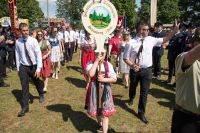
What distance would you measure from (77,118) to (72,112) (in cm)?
47

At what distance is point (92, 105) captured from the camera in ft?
20.7

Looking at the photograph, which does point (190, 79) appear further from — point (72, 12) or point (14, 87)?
point (72, 12)

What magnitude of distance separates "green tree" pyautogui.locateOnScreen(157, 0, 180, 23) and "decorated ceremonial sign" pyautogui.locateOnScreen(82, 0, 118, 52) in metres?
65.5

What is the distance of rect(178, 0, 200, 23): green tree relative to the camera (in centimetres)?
6359

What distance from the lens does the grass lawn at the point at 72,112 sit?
7074 mm

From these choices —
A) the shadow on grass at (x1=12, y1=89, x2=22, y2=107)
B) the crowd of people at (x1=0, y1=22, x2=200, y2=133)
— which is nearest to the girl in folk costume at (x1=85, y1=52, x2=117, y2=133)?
the crowd of people at (x1=0, y1=22, x2=200, y2=133)

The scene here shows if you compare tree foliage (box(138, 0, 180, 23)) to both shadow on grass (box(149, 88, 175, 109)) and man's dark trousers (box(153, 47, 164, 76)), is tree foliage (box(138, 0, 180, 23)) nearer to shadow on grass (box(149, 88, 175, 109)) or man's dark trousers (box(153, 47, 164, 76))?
man's dark trousers (box(153, 47, 164, 76))

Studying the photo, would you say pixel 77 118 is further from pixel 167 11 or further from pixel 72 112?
pixel 167 11

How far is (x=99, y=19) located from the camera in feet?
20.2

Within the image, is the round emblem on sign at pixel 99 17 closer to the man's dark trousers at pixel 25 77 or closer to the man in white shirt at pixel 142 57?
the man in white shirt at pixel 142 57

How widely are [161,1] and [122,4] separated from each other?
40.9ft

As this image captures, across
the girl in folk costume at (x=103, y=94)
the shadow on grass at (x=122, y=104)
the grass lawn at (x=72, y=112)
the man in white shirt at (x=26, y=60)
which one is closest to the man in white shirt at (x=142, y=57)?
the grass lawn at (x=72, y=112)

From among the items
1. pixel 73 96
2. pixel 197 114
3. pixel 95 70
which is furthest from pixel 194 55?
pixel 73 96

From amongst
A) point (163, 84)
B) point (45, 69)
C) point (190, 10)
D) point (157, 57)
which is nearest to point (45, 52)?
point (45, 69)
